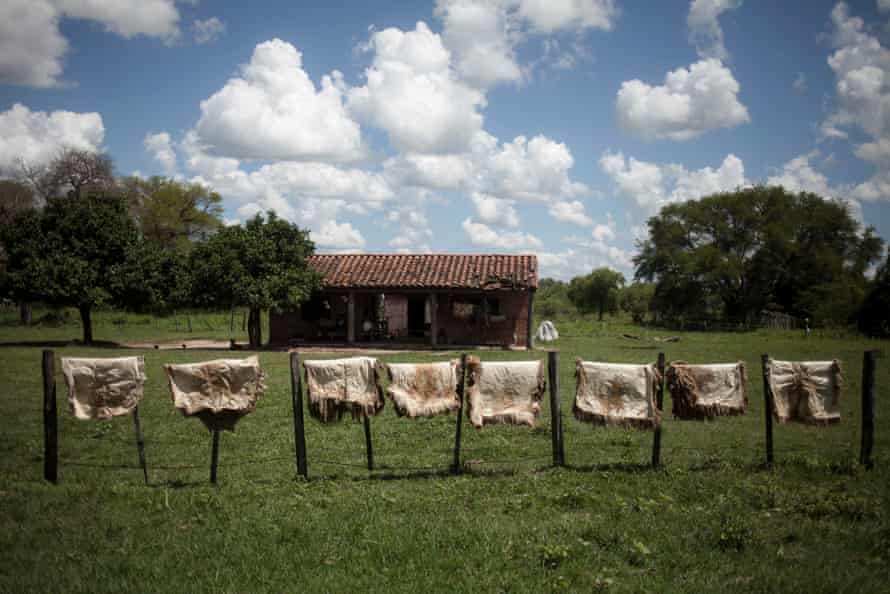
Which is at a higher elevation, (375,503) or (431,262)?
(431,262)

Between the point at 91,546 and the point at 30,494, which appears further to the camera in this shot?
the point at 30,494

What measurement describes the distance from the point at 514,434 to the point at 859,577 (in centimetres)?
509

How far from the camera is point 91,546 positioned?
510cm

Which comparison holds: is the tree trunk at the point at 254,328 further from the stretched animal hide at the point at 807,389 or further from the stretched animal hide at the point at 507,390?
the stretched animal hide at the point at 807,389

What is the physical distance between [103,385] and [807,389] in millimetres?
7991

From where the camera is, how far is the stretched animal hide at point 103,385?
676 centimetres

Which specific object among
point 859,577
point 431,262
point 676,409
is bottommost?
point 859,577

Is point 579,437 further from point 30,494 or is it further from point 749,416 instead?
point 30,494

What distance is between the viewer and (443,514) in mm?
5781

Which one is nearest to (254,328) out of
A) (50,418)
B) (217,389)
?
(50,418)

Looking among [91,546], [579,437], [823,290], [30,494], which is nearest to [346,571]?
[91,546]

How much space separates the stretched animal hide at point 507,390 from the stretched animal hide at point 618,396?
1.63ft

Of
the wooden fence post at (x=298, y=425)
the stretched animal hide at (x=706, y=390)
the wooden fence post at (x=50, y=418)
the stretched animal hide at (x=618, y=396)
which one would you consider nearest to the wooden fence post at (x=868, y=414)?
the stretched animal hide at (x=706, y=390)

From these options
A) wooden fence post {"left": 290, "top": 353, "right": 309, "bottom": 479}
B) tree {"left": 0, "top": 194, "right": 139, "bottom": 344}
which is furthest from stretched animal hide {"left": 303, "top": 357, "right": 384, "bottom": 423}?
tree {"left": 0, "top": 194, "right": 139, "bottom": 344}
